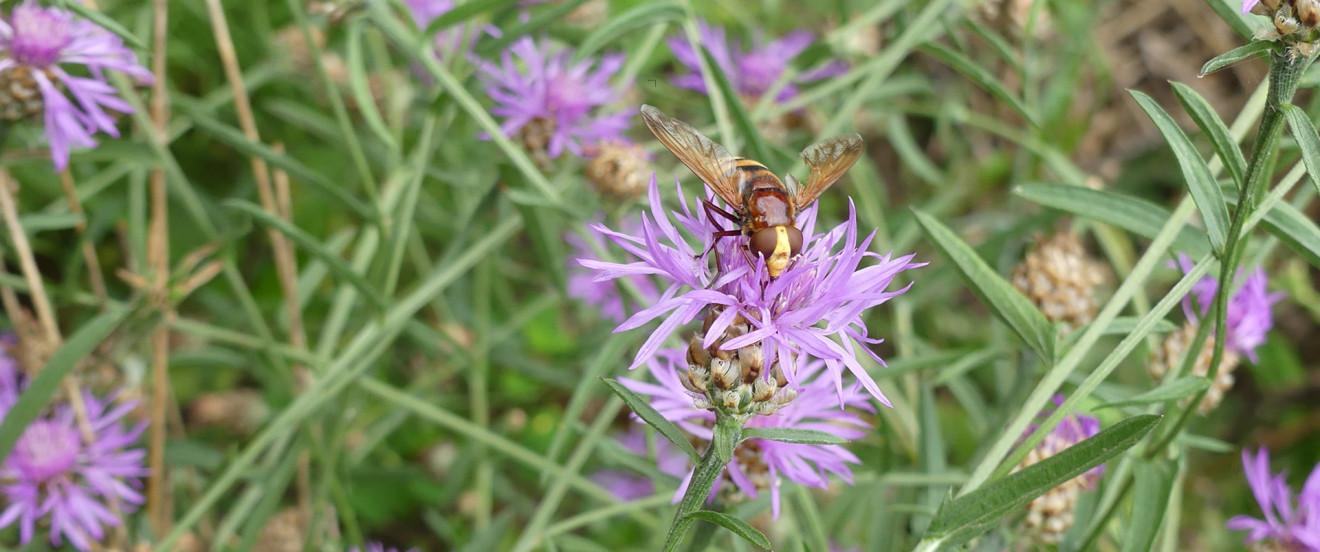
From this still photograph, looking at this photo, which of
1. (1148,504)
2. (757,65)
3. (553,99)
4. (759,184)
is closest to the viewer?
(759,184)

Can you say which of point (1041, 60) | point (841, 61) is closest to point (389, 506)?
point (841, 61)

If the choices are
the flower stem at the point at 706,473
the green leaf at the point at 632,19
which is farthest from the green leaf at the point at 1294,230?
the green leaf at the point at 632,19

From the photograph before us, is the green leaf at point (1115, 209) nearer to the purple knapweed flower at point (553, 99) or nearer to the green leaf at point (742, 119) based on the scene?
the green leaf at point (742, 119)

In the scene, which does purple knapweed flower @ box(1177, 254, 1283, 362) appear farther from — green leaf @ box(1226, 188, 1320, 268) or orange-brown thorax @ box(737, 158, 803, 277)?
orange-brown thorax @ box(737, 158, 803, 277)

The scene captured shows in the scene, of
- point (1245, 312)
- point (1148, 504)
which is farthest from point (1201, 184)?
point (1245, 312)

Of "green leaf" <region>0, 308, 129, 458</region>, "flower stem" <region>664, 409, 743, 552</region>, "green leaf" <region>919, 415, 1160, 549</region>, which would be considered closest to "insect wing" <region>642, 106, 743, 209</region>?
"flower stem" <region>664, 409, 743, 552</region>

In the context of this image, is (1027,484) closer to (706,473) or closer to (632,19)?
(706,473)
